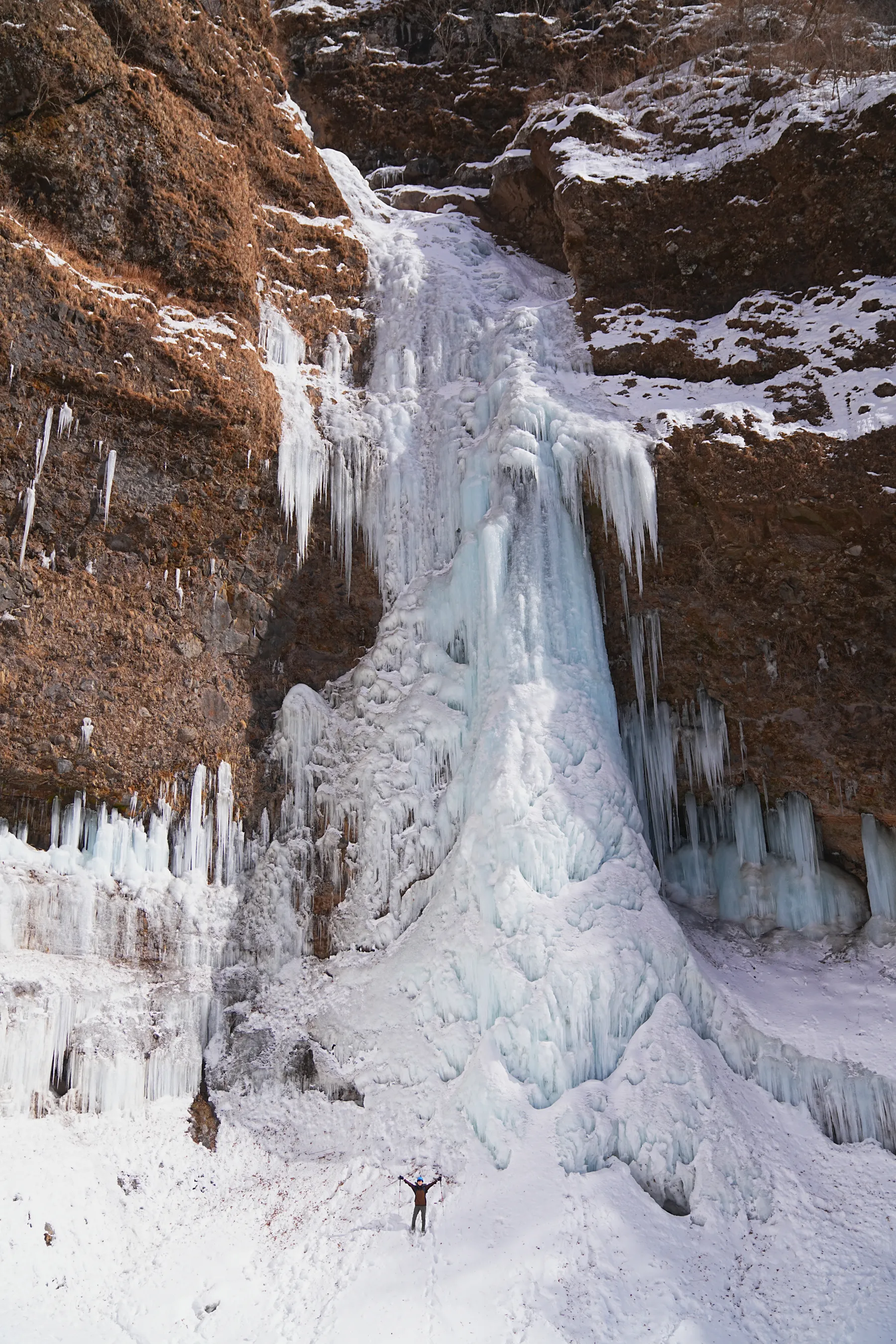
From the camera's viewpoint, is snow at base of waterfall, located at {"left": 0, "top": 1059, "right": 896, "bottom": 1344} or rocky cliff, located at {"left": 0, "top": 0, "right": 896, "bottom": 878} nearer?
snow at base of waterfall, located at {"left": 0, "top": 1059, "right": 896, "bottom": 1344}

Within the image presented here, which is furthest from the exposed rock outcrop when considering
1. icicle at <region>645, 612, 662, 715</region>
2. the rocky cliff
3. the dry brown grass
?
the dry brown grass

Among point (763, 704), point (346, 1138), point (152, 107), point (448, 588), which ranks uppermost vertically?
point (152, 107)

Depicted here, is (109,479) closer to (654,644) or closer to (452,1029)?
(654,644)

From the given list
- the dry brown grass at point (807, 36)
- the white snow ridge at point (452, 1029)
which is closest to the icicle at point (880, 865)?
the white snow ridge at point (452, 1029)

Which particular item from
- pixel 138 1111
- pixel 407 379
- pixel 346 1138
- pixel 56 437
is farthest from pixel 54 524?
pixel 346 1138

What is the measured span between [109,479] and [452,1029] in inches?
305

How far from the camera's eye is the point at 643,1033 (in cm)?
986

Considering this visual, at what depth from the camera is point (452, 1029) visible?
33.6 feet

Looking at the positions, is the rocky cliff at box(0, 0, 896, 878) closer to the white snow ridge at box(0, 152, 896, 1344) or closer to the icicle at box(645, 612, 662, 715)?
the icicle at box(645, 612, 662, 715)

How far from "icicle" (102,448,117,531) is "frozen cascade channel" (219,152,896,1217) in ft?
7.31

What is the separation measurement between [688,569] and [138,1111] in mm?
9553

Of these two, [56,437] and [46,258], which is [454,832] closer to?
[56,437]

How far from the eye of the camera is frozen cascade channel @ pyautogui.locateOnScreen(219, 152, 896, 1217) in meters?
9.80

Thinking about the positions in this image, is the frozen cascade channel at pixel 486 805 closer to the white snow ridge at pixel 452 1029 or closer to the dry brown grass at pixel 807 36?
the white snow ridge at pixel 452 1029
